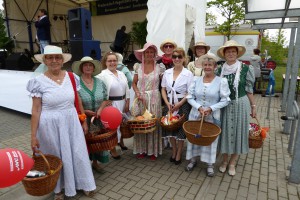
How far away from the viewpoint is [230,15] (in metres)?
14.9

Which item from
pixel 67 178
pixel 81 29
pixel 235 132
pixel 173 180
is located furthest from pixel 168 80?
pixel 81 29

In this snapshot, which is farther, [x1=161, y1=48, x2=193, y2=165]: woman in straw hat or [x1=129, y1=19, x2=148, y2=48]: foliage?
[x1=129, y1=19, x2=148, y2=48]: foliage

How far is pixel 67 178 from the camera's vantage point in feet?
8.86

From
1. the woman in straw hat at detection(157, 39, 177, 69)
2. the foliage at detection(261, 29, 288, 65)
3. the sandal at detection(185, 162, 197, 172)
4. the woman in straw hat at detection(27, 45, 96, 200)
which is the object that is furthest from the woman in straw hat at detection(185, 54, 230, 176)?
the foliage at detection(261, 29, 288, 65)

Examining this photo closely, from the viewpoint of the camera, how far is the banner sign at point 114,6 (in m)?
11.6

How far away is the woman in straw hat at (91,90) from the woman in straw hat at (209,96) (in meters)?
1.18

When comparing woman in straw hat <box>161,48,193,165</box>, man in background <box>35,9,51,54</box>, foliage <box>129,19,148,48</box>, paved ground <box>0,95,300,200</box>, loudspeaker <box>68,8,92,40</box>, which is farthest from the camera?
foliage <box>129,19,148,48</box>

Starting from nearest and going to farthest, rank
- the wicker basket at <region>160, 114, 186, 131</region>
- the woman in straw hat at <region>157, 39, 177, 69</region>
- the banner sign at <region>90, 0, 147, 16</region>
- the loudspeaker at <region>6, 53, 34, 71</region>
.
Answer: the wicker basket at <region>160, 114, 186, 131</region>, the woman in straw hat at <region>157, 39, 177, 69</region>, the loudspeaker at <region>6, 53, 34, 71</region>, the banner sign at <region>90, 0, 147, 16</region>

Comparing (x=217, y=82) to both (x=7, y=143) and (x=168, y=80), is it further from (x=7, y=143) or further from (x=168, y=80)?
(x=7, y=143)

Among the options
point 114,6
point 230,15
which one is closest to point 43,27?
point 114,6

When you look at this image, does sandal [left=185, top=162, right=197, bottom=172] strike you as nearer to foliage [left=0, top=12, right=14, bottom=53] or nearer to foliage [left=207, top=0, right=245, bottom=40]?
foliage [left=0, top=12, right=14, bottom=53]

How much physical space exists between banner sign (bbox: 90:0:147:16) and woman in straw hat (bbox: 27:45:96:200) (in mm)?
9805

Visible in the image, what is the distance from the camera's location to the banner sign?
11.6 metres

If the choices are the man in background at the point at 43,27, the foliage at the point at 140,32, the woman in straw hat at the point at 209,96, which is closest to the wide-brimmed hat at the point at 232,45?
the woman in straw hat at the point at 209,96
